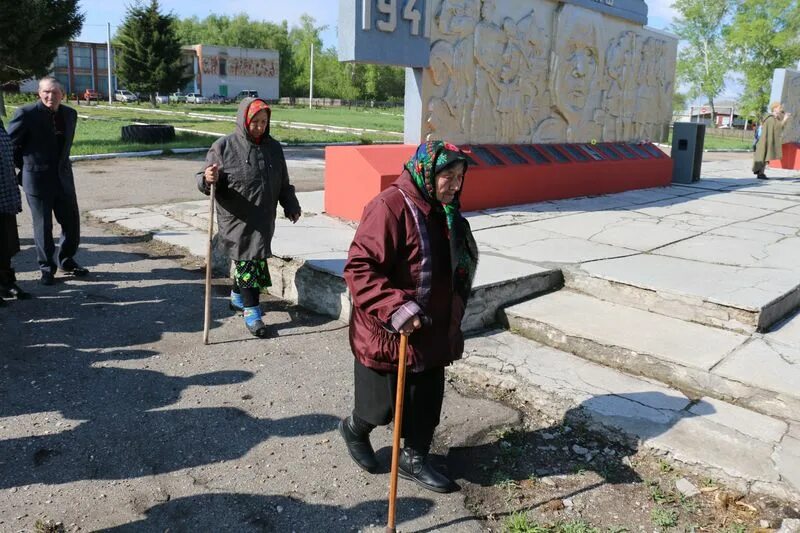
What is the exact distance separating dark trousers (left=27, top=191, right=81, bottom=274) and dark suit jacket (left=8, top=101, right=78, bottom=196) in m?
0.10

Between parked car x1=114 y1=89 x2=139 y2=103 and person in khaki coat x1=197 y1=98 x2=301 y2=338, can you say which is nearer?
person in khaki coat x1=197 y1=98 x2=301 y2=338

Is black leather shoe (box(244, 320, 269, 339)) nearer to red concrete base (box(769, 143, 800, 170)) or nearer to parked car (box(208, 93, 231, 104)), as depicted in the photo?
red concrete base (box(769, 143, 800, 170))

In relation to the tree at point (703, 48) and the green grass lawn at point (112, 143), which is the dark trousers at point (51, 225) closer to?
the green grass lawn at point (112, 143)

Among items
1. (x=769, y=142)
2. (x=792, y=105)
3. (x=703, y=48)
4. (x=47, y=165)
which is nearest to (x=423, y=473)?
(x=47, y=165)

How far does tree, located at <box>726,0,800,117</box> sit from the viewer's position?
4072cm

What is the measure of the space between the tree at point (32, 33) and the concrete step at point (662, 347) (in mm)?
19229

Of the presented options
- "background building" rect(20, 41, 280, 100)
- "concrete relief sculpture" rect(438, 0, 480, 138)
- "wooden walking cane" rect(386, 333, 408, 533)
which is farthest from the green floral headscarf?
"background building" rect(20, 41, 280, 100)

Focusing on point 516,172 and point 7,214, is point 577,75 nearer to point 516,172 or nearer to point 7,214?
point 516,172

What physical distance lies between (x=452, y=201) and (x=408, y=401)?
3.09 feet

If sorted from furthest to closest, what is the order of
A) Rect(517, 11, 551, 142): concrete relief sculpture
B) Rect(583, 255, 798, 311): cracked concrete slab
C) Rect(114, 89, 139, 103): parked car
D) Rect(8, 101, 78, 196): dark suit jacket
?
Rect(114, 89, 139, 103): parked car
Rect(517, 11, 551, 142): concrete relief sculpture
Rect(8, 101, 78, 196): dark suit jacket
Rect(583, 255, 798, 311): cracked concrete slab

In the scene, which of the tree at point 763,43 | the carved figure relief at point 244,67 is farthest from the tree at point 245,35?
the tree at point 763,43

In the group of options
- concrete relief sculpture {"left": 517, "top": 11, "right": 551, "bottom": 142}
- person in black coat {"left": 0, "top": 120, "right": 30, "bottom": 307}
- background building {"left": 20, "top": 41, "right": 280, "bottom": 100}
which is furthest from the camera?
background building {"left": 20, "top": 41, "right": 280, "bottom": 100}

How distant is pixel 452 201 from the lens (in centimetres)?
284

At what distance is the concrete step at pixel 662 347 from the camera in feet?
12.4
